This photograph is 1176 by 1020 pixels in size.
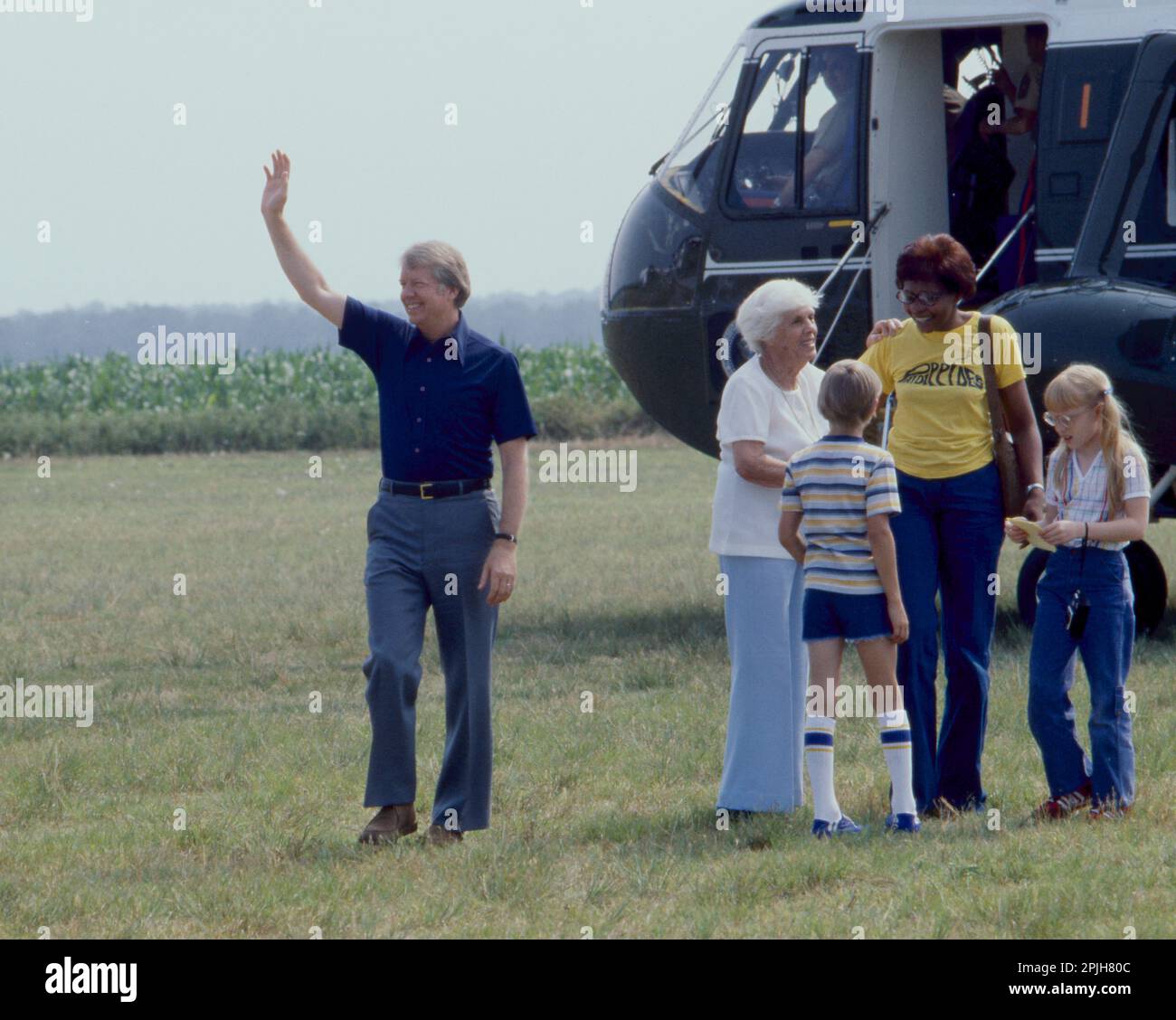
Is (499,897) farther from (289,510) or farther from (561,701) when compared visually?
(289,510)

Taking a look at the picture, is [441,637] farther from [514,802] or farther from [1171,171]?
[1171,171]

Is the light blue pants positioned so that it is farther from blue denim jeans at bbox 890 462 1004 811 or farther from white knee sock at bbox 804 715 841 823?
blue denim jeans at bbox 890 462 1004 811

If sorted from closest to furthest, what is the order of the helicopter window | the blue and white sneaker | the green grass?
the blue and white sneaker
the helicopter window
the green grass

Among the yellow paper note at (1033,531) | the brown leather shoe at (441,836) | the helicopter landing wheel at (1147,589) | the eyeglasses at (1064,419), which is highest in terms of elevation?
the eyeglasses at (1064,419)

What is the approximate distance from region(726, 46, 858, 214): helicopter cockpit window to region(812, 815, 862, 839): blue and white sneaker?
16.4ft

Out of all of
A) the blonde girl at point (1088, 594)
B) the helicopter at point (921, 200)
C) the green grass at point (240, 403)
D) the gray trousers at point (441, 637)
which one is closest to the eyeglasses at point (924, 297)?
the blonde girl at point (1088, 594)

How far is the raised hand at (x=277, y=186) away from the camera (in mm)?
5875

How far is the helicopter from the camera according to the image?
8.88 metres

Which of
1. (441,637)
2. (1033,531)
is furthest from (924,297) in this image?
(441,637)

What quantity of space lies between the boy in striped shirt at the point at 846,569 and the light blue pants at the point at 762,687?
0.22 meters

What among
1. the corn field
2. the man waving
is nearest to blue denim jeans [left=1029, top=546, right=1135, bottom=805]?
the man waving

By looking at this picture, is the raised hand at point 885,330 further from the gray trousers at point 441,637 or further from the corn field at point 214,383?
the corn field at point 214,383

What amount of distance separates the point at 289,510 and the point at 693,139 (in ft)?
35.7

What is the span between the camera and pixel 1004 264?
33.8ft
